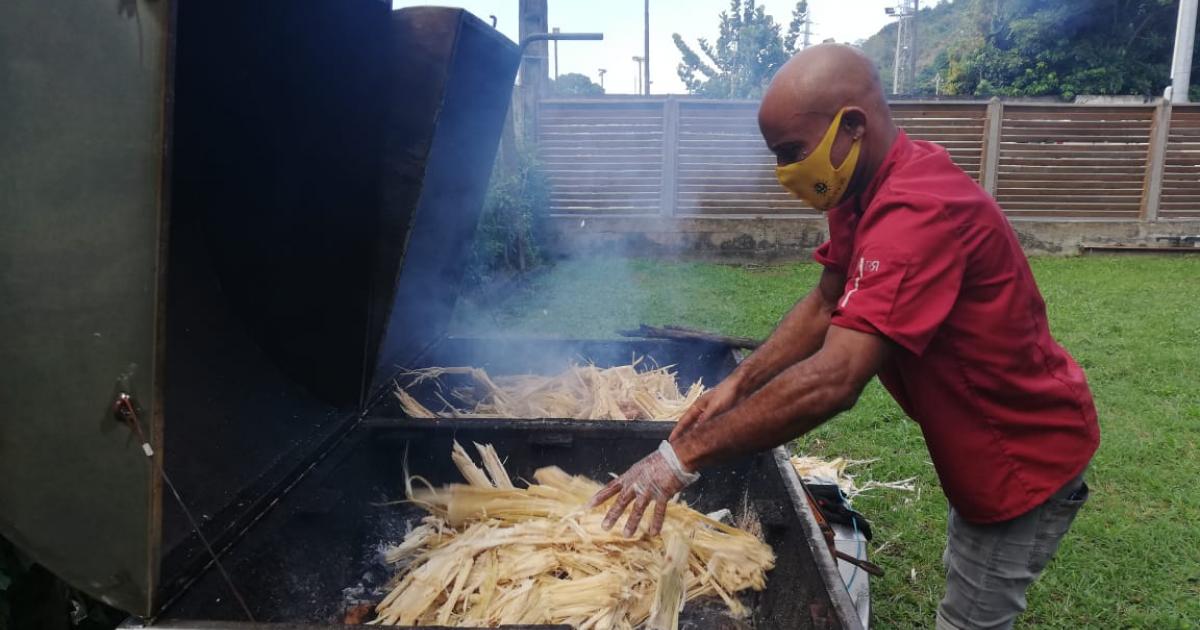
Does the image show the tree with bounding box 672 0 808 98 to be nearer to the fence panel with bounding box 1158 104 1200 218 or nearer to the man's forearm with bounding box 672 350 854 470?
the fence panel with bounding box 1158 104 1200 218

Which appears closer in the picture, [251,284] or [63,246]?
[63,246]

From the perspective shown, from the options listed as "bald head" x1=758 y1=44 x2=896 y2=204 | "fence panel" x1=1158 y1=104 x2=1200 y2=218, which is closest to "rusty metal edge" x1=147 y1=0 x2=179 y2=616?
"bald head" x1=758 y1=44 x2=896 y2=204

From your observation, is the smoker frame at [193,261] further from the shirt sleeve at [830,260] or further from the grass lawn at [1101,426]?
the grass lawn at [1101,426]

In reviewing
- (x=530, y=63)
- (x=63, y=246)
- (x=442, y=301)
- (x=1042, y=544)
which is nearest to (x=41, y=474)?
(x=63, y=246)

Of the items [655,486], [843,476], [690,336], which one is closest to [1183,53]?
[843,476]

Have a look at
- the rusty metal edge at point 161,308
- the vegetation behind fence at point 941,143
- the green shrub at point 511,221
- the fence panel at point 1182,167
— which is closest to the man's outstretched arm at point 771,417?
the rusty metal edge at point 161,308

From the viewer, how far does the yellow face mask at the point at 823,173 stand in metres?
1.87

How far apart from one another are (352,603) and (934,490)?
12.1 feet

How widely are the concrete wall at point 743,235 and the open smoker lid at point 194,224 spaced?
8.77 m

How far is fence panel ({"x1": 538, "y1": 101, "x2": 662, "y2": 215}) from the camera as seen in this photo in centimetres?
1302

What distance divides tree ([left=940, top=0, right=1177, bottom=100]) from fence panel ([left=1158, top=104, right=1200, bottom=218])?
352 inches

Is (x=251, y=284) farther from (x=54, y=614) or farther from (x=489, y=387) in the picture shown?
(x=489, y=387)

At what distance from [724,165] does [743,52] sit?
23.3 metres

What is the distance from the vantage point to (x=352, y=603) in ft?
8.09
